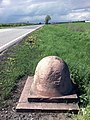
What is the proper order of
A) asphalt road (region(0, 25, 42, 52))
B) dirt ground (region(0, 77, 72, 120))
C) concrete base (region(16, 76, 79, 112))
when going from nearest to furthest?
dirt ground (region(0, 77, 72, 120)) < concrete base (region(16, 76, 79, 112)) < asphalt road (region(0, 25, 42, 52))

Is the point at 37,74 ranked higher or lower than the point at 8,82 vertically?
higher

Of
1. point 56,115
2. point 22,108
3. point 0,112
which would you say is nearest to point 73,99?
point 56,115

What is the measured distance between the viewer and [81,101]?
18.8 feet

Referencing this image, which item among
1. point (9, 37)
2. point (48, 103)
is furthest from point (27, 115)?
point (9, 37)

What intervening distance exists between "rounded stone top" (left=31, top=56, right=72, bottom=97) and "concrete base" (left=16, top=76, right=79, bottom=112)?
136mm

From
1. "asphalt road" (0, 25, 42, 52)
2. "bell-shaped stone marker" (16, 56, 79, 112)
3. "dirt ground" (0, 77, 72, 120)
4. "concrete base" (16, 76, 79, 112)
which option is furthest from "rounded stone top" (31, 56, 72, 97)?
"asphalt road" (0, 25, 42, 52)

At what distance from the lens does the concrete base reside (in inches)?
217

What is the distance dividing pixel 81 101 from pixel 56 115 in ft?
1.99

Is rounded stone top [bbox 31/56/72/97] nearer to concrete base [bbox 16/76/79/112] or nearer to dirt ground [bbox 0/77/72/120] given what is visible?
concrete base [bbox 16/76/79/112]

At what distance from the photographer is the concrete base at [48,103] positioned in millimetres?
5512

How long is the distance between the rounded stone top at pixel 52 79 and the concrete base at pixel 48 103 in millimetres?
136

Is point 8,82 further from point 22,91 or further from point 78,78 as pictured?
point 78,78

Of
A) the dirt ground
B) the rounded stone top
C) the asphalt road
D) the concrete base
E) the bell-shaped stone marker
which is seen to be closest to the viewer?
the dirt ground

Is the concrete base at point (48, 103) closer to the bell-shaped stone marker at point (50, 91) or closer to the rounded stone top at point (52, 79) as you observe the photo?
the bell-shaped stone marker at point (50, 91)
